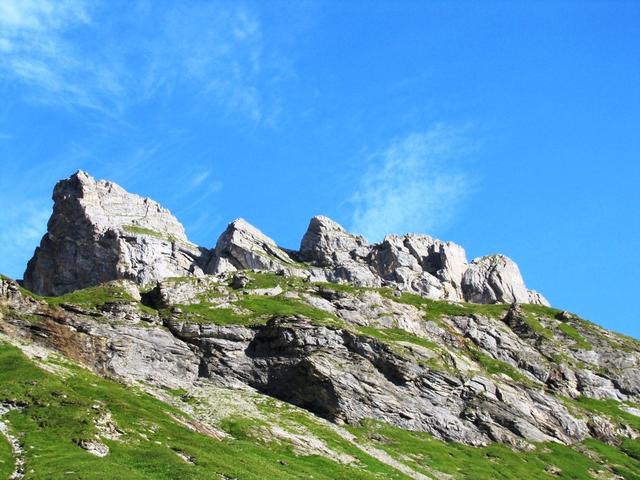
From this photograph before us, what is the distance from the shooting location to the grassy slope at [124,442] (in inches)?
2365

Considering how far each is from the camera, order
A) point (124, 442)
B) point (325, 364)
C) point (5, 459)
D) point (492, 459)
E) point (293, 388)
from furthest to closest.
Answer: point (325, 364)
point (293, 388)
point (492, 459)
point (124, 442)
point (5, 459)

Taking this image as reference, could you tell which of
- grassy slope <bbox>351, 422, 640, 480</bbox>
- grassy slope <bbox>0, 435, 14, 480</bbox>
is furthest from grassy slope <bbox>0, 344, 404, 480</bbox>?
grassy slope <bbox>351, 422, 640, 480</bbox>

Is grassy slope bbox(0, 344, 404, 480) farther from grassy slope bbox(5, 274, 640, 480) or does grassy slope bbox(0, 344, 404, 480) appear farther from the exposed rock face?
the exposed rock face

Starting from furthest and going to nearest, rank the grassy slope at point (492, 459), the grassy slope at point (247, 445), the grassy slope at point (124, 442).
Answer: the grassy slope at point (492, 459) → the grassy slope at point (247, 445) → the grassy slope at point (124, 442)

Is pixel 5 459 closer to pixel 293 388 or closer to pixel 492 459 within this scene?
pixel 293 388

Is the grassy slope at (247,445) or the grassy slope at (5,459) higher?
the grassy slope at (247,445)

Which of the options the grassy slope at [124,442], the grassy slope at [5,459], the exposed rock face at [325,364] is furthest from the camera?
the exposed rock face at [325,364]

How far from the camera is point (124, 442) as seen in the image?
67.9m

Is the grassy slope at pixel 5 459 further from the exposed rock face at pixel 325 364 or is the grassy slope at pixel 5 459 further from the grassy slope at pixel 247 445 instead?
the exposed rock face at pixel 325 364

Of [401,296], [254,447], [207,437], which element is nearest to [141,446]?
[207,437]

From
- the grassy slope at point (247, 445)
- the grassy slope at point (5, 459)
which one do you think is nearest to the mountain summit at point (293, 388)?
the grassy slope at point (5, 459)

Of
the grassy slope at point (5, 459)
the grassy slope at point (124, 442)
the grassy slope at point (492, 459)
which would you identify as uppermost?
the grassy slope at point (492, 459)

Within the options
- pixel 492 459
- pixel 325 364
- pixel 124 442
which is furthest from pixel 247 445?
pixel 492 459

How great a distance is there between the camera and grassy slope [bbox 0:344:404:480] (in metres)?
60.1
